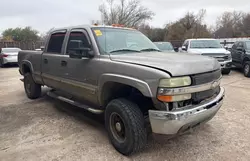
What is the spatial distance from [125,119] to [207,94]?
1144 mm

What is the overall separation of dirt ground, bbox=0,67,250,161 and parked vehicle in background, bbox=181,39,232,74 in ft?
14.4

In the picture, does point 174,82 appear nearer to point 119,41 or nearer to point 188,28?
point 119,41

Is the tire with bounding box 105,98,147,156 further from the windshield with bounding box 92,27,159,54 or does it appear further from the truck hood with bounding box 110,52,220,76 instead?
the windshield with bounding box 92,27,159,54

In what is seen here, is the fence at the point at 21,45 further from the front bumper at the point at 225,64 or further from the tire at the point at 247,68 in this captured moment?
the tire at the point at 247,68

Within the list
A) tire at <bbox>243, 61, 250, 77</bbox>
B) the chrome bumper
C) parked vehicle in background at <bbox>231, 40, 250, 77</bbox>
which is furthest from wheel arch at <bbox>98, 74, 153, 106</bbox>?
parked vehicle in background at <bbox>231, 40, 250, 77</bbox>

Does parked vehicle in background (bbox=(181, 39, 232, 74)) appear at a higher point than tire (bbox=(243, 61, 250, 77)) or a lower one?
higher

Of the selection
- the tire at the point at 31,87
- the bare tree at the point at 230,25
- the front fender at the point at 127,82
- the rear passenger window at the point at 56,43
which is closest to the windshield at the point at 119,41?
the front fender at the point at 127,82

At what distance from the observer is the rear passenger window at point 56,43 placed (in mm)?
4375

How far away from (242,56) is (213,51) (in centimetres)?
147

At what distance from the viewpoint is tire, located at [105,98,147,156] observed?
9.10ft

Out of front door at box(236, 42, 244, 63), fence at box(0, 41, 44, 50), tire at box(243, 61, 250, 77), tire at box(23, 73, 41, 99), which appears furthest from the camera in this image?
fence at box(0, 41, 44, 50)

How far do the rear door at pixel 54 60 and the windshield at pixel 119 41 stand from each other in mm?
1017

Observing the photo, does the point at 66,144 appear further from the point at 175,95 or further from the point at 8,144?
the point at 175,95

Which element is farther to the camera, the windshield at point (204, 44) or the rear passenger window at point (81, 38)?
the windshield at point (204, 44)
